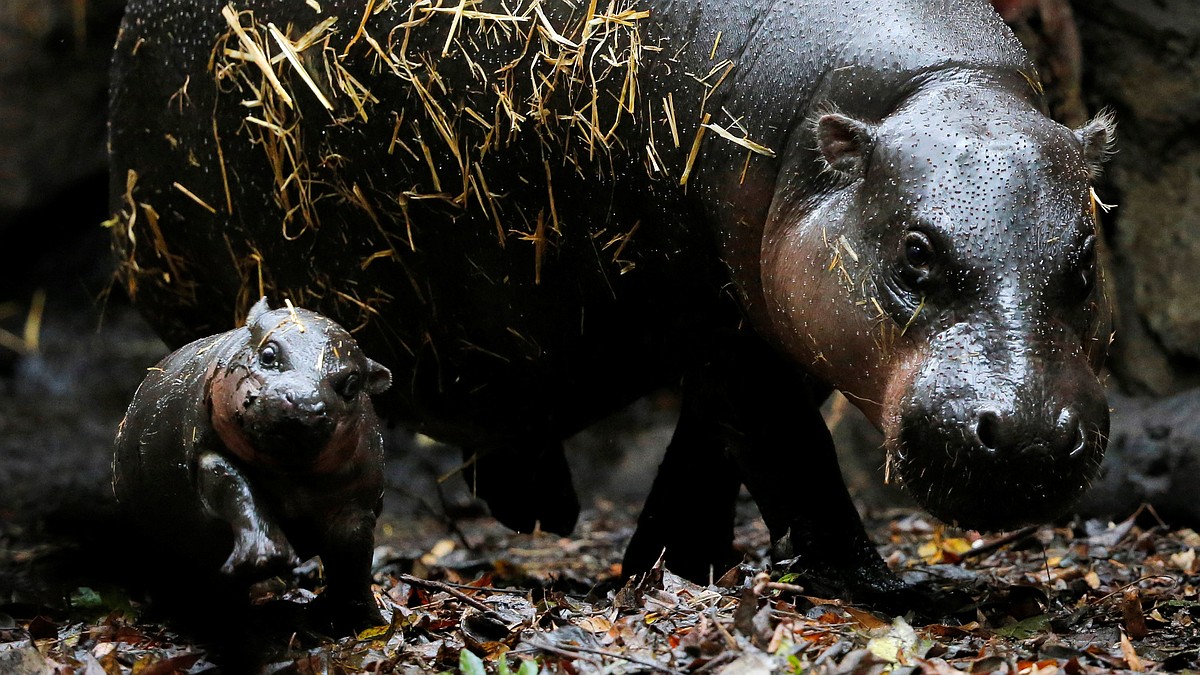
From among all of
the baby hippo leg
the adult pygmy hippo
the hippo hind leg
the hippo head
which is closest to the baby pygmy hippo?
the baby hippo leg

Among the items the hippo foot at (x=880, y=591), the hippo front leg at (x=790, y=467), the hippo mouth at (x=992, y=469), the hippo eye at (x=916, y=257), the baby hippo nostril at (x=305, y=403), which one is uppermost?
the hippo eye at (x=916, y=257)

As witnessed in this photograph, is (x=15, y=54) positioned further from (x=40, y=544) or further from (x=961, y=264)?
(x=961, y=264)

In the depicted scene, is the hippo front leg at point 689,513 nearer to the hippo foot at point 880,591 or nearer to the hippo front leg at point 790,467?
the hippo front leg at point 790,467

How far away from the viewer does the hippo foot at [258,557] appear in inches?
142

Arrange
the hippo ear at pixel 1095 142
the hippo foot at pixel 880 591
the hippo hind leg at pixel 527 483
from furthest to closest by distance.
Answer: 1. the hippo hind leg at pixel 527 483
2. the hippo foot at pixel 880 591
3. the hippo ear at pixel 1095 142

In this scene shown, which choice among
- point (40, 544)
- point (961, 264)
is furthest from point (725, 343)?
point (40, 544)

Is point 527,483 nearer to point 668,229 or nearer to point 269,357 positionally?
point 668,229

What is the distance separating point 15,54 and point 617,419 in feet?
16.0

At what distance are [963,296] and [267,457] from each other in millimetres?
1814

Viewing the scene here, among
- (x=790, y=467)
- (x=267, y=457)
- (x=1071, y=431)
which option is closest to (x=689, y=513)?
(x=790, y=467)

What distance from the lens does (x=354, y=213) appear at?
536cm

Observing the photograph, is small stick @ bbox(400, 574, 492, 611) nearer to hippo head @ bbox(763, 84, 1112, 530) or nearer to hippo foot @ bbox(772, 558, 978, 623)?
hippo foot @ bbox(772, 558, 978, 623)

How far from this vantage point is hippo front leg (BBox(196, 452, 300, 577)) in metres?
3.62

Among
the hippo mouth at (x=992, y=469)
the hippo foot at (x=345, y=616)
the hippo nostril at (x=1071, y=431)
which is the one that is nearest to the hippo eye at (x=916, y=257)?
the hippo mouth at (x=992, y=469)
